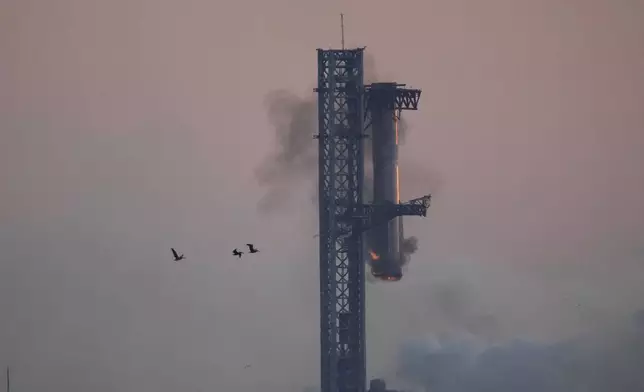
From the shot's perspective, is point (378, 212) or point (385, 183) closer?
point (378, 212)

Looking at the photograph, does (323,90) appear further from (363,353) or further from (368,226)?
(363,353)

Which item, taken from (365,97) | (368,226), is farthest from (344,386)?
(365,97)

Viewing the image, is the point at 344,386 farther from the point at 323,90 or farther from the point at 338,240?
the point at 323,90

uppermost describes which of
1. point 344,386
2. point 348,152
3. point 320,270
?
point 348,152

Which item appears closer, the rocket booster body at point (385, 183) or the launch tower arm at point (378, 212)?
the launch tower arm at point (378, 212)

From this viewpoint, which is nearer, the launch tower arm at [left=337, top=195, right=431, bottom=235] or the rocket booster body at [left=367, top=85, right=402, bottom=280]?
the launch tower arm at [left=337, top=195, right=431, bottom=235]

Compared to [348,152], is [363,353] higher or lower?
lower
